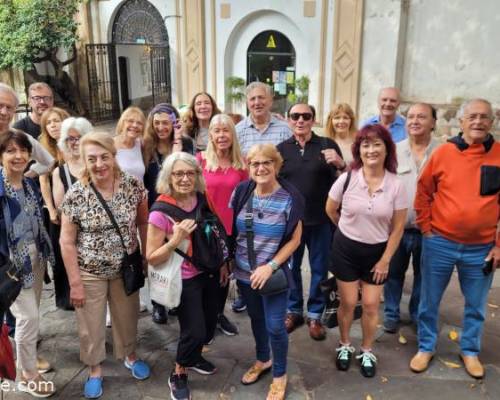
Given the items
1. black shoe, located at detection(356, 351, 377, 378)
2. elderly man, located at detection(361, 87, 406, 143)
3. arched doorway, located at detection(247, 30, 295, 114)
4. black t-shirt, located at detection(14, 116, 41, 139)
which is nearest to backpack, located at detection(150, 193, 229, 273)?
black shoe, located at detection(356, 351, 377, 378)

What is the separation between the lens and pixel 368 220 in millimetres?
3096

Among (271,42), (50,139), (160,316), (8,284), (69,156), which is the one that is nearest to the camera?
(8,284)

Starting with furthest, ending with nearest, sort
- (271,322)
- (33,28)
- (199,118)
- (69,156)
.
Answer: (33,28) → (199,118) → (69,156) → (271,322)

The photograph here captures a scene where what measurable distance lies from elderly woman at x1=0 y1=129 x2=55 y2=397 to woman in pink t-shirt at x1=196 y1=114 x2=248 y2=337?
126 centimetres

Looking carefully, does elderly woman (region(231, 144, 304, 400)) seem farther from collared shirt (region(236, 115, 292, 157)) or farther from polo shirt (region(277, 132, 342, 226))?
collared shirt (region(236, 115, 292, 157))

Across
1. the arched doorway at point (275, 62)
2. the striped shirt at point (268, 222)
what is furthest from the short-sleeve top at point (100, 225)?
the arched doorway at point (275, 62)

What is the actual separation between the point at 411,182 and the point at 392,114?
91 centimetres

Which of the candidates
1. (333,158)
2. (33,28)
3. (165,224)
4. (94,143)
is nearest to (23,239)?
(94,143)

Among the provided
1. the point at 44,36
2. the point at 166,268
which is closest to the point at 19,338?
the point at 166,268

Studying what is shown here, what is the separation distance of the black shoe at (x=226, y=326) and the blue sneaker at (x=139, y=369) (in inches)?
30.7

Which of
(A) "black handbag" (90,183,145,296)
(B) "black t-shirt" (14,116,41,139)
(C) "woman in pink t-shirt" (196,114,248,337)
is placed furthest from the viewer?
(B) "black t-shirt" (14,116,41,139)

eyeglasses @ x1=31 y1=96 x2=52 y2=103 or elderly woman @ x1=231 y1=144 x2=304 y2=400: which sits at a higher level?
eyeglasses @ x1=31 y1=96 x2=52 y2=103

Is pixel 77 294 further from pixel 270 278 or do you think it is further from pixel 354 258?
pixel 354 258

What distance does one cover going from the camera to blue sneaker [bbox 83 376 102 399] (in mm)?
3178
